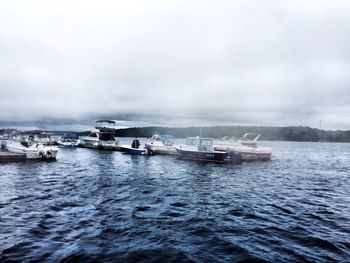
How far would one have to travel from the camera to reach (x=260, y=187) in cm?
2373

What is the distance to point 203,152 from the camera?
43938 mm

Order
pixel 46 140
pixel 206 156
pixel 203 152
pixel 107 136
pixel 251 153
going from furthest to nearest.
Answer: pixel 46 140 < pixel 107 136 < pixel 251 153 < pixel 203 152 < pixel 206 156

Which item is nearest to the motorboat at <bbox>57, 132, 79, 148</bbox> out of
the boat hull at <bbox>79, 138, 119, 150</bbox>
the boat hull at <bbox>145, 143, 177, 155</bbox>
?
the boat hull at <bbox>79, 138, 119, 150</bbox>

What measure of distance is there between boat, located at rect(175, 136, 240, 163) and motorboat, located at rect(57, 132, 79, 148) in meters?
48.1

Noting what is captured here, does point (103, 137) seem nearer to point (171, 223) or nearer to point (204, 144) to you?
point (204, 144)

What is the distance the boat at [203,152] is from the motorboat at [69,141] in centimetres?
4811

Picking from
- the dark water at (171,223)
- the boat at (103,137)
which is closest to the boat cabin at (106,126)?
the boat at (103,137)

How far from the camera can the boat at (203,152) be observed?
43250 millimetres

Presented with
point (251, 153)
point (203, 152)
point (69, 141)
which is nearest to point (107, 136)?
point (69, 141)

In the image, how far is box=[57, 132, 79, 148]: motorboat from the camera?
84125 mm

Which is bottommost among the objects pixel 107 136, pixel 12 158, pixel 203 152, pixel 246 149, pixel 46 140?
pixel 12 158

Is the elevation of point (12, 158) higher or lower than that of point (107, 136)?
lower

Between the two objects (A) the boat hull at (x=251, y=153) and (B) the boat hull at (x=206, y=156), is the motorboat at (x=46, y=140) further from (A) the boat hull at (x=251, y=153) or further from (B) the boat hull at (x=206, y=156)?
(A) the boat hull at (x=251, y=153)

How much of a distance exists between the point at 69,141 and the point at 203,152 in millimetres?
59717
